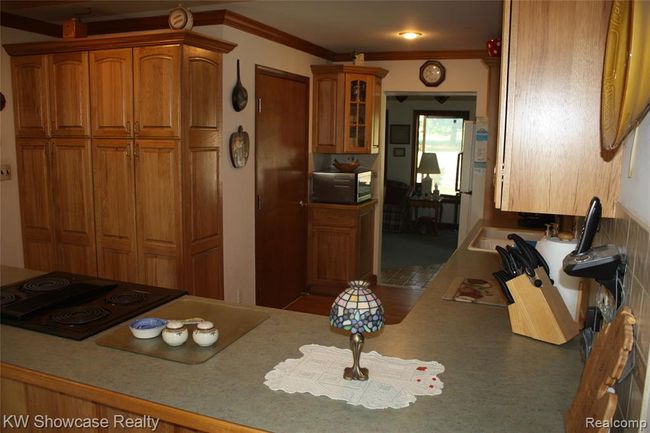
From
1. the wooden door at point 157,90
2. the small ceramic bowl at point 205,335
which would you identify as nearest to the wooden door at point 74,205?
the wooden door at point 157,90

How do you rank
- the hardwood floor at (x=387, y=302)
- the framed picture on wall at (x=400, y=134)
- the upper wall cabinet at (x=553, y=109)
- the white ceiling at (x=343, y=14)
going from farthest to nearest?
the framed picture on wall at (x=400, y=134), the hardwood floor at (x=387, y=302), the white ceiling at (x=343, y=14), the upper wall cabinet at (x=553, y=109)

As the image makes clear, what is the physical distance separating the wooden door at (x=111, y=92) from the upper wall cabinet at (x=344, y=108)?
2126 mm

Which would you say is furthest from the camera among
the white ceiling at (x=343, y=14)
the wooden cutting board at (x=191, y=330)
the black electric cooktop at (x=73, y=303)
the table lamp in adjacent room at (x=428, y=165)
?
the table lamp in adjacent room at (x=428, y=165)

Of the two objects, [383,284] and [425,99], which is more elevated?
[425,99]

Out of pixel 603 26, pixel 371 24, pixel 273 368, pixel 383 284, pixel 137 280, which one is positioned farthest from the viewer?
pixel 383 284

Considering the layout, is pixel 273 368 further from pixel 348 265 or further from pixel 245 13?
pixel 348 265

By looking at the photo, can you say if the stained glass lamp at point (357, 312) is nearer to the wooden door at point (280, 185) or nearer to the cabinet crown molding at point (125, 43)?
the cabinet crown molding at point (125, 43)

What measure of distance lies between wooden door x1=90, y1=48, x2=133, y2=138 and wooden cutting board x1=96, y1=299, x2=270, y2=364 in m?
1.83

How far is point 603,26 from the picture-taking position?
137cm

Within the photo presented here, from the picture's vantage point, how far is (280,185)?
4.81 metres

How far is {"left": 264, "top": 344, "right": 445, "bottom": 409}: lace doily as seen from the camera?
1.39m

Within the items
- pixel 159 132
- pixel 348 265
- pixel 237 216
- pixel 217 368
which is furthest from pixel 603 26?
pixel 348 265

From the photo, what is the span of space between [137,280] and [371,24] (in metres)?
2.53

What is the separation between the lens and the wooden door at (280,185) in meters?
4.46
